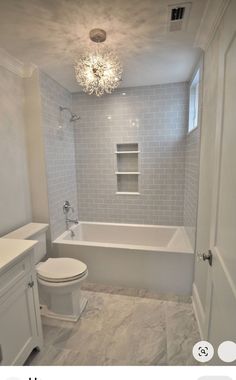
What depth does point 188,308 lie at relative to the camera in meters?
2.04

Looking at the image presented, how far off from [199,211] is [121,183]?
158 centimetres

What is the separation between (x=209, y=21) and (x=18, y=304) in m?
2.35

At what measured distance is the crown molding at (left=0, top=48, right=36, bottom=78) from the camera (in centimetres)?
187

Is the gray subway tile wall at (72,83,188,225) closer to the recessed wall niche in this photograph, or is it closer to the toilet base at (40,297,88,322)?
the recessed wall niche

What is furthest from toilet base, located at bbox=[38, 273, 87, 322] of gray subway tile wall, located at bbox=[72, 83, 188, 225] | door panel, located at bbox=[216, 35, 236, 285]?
gray subway tile wall, located at bbox=[72, 83, 188, 225]

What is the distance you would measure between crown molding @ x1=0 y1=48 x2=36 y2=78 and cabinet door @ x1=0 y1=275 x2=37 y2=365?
6.41 feet

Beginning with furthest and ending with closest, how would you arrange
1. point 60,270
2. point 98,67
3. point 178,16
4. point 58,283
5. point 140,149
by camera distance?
point 140,149
point 60,270
point 58,283
point 98,67
point 178,16

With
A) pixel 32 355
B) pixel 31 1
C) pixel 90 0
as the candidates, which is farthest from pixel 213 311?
pixel 31 1

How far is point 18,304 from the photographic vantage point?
132 centimetres

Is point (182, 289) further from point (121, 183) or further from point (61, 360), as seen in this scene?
point (121, 183)

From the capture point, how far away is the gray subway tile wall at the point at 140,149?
9.31 ft

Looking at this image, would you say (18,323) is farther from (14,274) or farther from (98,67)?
(98,67)

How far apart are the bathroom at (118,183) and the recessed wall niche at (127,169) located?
0.02m

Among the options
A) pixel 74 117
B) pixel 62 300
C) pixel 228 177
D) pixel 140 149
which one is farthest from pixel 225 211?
pixel 74 117
